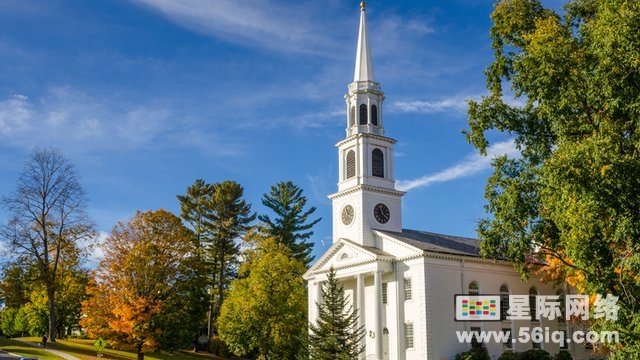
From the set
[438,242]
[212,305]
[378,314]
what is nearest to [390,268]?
[378,314]

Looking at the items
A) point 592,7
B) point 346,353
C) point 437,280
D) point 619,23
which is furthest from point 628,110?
point 437,280

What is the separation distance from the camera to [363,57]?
53.3 meters

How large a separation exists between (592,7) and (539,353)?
24787 millimetres

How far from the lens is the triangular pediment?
45188mm

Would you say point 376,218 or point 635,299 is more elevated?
point 376,218

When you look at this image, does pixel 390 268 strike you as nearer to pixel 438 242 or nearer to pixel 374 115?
pixel 438 242

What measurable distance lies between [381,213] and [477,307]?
9525 mm

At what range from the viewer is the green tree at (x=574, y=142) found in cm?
2200

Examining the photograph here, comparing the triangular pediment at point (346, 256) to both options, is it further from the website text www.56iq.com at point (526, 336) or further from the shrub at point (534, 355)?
the shrub at point (534, 355)

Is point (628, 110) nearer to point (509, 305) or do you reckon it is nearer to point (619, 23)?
point (619, 23)

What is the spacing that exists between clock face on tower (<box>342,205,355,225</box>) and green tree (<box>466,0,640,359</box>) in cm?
2178

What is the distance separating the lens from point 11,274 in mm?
61312

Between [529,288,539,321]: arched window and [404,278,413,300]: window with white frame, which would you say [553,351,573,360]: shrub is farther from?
[404,278,413,300]: window with white frame

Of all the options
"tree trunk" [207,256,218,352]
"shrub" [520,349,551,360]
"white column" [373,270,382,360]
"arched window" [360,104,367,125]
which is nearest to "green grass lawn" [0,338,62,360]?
"tree trunk" [207,256,218,352]
